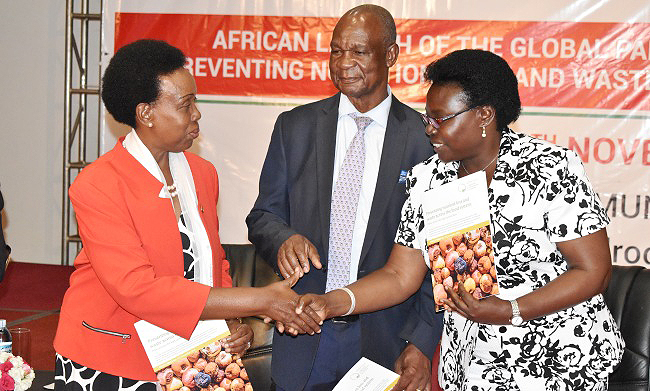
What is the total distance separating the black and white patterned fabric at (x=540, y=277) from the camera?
2420 mm

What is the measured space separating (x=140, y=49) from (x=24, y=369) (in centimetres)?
121

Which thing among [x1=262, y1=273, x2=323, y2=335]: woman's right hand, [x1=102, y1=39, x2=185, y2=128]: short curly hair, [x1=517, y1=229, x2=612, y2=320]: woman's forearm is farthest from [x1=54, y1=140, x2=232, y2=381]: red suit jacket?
[x1=517, y1=229, x2=612, y2=320]: woman's forearm

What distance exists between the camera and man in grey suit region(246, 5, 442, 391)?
2996 mm

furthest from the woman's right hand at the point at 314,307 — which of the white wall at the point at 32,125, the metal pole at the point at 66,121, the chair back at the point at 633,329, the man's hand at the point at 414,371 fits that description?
the white wall at the point at 32,125

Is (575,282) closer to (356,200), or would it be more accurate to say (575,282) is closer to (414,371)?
(414,371)

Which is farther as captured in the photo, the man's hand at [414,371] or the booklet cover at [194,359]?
the man's hand at [414,371]

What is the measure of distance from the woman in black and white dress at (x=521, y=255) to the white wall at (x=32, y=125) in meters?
6.41

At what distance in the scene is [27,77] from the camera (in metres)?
8.20

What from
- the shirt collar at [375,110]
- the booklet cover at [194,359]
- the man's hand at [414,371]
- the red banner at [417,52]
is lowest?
the man's hand at [414,371]

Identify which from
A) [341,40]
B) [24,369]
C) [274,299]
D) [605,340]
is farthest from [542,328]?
[24,369]

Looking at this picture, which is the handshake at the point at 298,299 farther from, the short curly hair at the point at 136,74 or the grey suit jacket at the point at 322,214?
the short curly hair at the point at 136,74

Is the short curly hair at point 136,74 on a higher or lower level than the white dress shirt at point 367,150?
higher

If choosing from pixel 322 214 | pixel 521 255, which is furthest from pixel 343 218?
pixel 521 255

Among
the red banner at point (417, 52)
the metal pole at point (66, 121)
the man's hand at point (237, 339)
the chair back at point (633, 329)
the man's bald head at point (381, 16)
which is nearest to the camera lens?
the man's hand at point (237, 339)
